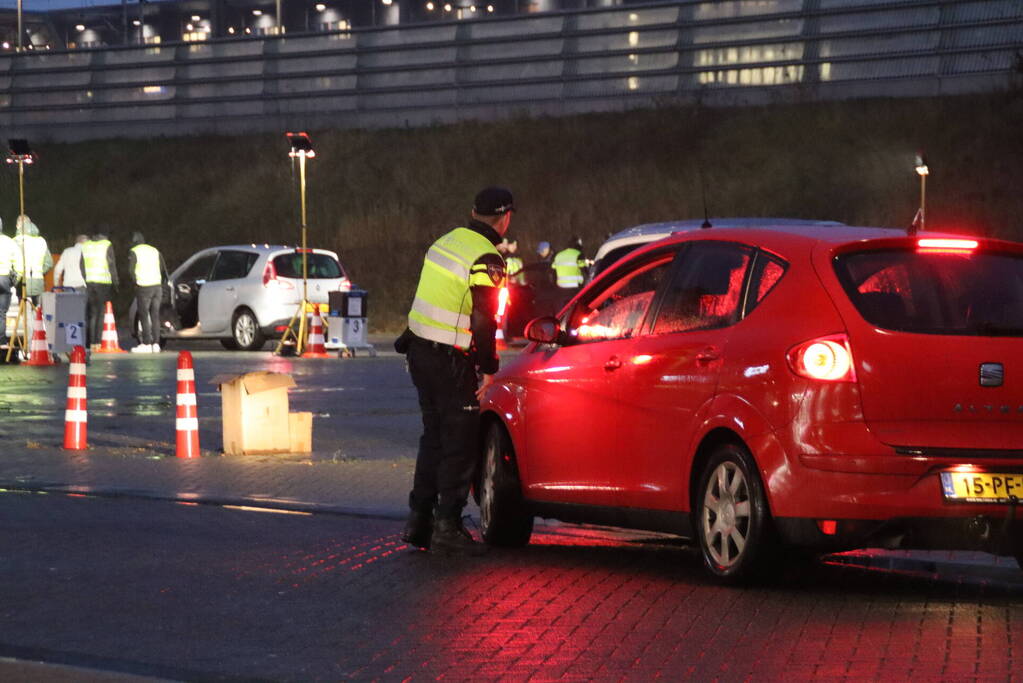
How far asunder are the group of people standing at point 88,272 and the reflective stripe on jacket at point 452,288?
19.8 m

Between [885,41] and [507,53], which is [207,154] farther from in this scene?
[885,41]

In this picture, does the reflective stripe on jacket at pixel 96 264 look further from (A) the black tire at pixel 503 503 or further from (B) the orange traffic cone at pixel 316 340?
(A) the black tire at pixel 503 503


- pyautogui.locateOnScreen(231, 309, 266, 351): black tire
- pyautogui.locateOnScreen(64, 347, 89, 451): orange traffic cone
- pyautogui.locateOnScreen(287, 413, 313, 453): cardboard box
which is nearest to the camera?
pyautogui.locateOnScreen(287, 413, 313, 453): cardboard box

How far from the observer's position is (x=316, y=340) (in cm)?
3316

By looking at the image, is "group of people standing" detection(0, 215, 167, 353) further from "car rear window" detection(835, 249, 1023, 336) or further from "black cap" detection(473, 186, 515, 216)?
"car rear window" detection(835, 249, 1023, 336)

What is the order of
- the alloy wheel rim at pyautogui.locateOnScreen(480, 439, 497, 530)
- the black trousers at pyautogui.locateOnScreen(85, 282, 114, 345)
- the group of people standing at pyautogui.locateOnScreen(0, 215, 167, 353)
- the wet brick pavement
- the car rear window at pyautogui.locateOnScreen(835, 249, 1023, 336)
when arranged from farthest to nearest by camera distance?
the black trousers at pyautogui.locateOnScreen(85, 282, 114, 345)
the group of people standing at pyautogui.locateOnScreen(0, 215, 167, 353)
the alloy wheel rim at pyautogui.locateOnScreen(480, 439, 497, 530)
the car rear window at pyautogui.locateOnScreen(835, 249, 1023, 336)
the wet brick pavement

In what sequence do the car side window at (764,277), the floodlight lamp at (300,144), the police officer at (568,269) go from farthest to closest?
the police officer at (568,269) < the floodlight lamp at (300,144) < the car side window at (764,277)

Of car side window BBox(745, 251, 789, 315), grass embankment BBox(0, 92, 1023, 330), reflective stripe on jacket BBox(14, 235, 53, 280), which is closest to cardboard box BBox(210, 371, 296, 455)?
car side window BBox(745, 251, 789, 315)

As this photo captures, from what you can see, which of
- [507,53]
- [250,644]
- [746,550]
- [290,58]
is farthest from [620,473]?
[290,58]

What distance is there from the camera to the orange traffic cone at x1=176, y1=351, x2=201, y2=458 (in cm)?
1641

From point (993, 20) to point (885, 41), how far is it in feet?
10.3

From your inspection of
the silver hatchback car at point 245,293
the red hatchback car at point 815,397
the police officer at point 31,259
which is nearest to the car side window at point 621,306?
the red hatchback car at point 815,397

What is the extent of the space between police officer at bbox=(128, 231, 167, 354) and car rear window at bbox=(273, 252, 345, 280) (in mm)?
1868

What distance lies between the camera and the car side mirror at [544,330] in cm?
1055
